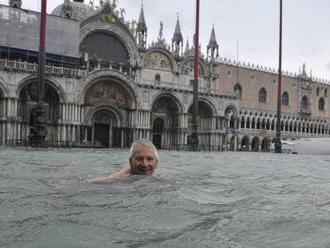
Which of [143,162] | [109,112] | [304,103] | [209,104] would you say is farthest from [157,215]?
[304,103]

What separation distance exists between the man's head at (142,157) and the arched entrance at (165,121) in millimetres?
38311

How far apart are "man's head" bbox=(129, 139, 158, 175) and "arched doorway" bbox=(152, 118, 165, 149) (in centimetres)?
Result: 3928

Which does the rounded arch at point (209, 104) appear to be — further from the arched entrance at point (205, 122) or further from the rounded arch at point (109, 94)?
the rounded arch at point (109, 94)

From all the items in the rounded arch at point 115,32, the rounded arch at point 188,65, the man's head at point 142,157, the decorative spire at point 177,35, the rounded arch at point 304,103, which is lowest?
the man's head at point 142,157

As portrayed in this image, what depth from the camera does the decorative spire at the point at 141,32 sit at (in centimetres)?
4790

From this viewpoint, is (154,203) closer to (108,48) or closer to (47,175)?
(47,175)

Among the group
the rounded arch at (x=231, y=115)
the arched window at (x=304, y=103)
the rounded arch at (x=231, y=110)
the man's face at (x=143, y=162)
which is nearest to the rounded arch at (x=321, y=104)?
the arched window at (x=304, y=103)

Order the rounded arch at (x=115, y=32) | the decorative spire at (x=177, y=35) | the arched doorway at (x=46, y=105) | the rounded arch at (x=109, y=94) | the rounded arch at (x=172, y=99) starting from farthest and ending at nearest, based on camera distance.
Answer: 1. the decorative spire at (x=177, y=35)
2. the rounded arch at (x=172, y=99)
3. the rounded arch at (x=115, y=32)
4. the rounded arch at (x=109, y=94)
5. the arched doorway at (x=46, y=105)

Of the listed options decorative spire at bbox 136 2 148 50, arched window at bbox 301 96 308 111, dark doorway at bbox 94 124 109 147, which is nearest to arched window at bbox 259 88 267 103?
arched window at bbox 301 96 308 111

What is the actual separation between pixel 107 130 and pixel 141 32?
11867mm

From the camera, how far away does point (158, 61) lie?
49.2 metres

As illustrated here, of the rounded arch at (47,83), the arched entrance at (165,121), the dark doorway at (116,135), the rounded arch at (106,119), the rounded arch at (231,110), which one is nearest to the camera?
the rounded arch at (47,83)

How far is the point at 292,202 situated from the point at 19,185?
3.37 m

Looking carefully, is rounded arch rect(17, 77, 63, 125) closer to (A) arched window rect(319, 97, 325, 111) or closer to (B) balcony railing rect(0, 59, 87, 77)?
(B) balcony railing rect(0, 59, 87, 77)
